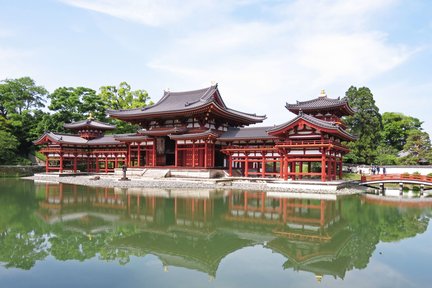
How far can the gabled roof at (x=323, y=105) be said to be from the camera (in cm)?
2830

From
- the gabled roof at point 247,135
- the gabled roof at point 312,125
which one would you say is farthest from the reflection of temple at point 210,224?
the gabled roof at point 247,135

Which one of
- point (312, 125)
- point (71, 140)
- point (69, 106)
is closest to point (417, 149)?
point (312, 125)

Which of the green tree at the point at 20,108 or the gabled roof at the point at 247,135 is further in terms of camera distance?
the green tree at the point at 20,108

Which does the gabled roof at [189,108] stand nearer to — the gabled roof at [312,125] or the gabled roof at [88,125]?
the gabled roof at [88,125]

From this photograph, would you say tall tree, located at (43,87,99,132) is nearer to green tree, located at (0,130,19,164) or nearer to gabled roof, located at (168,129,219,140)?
green tree, located at (0,130,19,164)

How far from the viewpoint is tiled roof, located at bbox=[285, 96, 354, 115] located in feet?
92.6

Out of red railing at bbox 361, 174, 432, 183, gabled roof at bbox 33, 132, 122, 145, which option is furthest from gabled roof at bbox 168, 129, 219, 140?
red railing at bbox 361, 174, 432, 183

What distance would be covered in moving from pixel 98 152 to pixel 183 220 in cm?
3000

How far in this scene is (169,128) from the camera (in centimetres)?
3281

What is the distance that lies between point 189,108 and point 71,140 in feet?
57.0

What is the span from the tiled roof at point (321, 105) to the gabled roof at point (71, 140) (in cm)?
2036

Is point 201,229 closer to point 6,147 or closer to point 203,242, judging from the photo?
point 203,242

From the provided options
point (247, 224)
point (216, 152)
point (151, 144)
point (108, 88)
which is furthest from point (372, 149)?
point (108, 88)

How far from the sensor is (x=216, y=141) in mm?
30844
